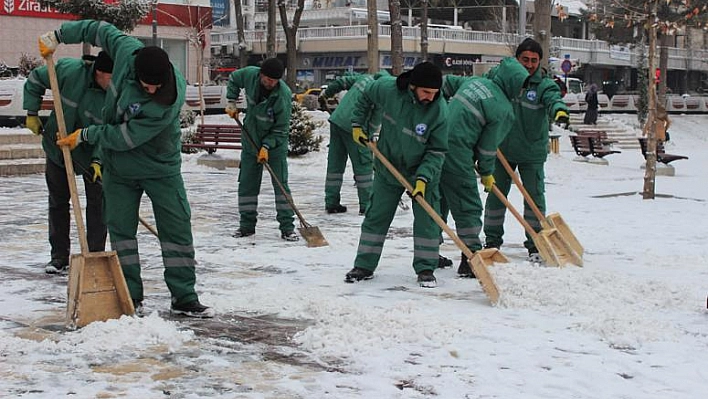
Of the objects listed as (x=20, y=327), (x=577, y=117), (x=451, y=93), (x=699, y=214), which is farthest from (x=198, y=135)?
(x=577, y=117)

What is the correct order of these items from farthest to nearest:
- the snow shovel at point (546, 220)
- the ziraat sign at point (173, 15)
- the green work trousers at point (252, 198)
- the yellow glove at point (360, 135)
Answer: the ziraat sign at point (173, 15)
the green work trousers at point (252, 198)
the snow shovel at point (546, 220)
the yellow glove at point (360, 135)

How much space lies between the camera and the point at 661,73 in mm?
41219

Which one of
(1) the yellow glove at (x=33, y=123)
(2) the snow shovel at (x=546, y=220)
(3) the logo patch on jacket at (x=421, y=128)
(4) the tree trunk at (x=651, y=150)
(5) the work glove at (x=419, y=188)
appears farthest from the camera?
(4) the tree trunk at (x=651, y=150)

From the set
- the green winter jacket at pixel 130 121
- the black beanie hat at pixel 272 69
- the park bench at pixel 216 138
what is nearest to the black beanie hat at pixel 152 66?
the green winter jacket at pixel 130 121

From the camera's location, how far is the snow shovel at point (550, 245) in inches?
308

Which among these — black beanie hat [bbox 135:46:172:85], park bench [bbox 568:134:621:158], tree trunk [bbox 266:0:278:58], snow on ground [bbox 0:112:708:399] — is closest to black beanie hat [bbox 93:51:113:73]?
black beanie hat [bbox 135:46:172:85]

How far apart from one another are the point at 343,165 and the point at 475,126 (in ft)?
13.3

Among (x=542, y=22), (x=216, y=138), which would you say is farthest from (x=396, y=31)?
(x=216, y=138)

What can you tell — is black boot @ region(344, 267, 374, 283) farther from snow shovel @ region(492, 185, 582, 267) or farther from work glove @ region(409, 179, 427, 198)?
snow shovel @ region(492, 185, 582, 267)

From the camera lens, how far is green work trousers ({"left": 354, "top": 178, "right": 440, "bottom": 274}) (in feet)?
24.1

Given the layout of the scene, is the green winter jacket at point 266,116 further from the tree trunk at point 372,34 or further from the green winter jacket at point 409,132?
the tree trunk at point 372,34

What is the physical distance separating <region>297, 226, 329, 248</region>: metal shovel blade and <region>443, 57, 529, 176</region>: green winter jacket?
73.4 inches

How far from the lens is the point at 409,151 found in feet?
23.7

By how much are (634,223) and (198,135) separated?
9.84 m
